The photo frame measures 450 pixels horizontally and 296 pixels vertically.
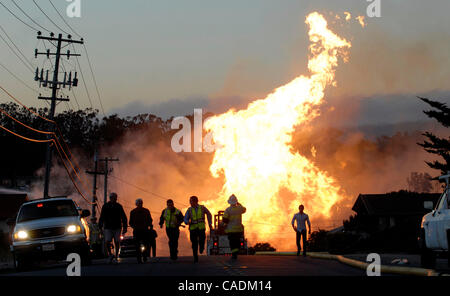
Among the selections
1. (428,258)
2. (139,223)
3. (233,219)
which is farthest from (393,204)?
(428,258)

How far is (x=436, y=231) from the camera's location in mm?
17469

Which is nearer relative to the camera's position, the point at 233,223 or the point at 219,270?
the point at 219,270

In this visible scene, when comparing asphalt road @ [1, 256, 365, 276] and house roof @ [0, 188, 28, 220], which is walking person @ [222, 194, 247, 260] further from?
house roof @ [0, 188, 28, 220]

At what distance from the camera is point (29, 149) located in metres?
89.5

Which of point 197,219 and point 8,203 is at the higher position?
point 8,203

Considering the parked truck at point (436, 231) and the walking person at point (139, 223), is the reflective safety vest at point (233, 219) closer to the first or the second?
the walking person at point (139, 223)

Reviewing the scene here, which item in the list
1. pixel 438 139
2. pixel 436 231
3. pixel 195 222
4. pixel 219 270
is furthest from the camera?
pixel 438 139

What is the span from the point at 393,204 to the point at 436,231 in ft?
180

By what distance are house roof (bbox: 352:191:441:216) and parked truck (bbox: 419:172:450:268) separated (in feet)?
171

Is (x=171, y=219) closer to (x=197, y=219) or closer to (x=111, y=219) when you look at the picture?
(x=197, y=219)

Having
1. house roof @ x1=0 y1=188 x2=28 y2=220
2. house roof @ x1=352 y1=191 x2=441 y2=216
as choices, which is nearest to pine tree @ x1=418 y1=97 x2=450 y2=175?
house roof @ x1=352 y1=191 x2=441 y2=216

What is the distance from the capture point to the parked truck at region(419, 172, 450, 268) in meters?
16.9

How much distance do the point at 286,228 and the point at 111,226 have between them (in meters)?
83.7
